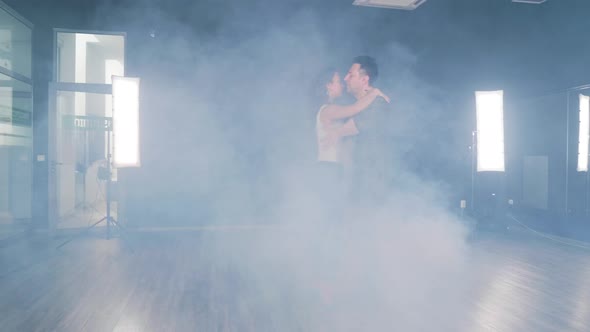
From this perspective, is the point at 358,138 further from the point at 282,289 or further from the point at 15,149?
the point at 15,149

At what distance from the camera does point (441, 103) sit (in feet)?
17.2

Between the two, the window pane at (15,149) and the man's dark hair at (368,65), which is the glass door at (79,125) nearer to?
the window pane at (15,149)

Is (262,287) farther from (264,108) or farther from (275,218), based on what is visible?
(264,108)

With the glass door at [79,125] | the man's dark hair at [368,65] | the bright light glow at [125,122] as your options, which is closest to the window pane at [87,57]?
the glass door at [79,125]

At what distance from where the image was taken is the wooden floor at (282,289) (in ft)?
6.46

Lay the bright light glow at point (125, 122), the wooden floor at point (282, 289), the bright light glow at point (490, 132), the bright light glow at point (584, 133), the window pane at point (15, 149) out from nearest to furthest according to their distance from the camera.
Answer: the wooden floor at point (282, 289) < the bright light glow at point (125, 122) < the bright light glow at point (584, 133) < the bright light glow at point (490, 132) < the window pane at point (15, 149)

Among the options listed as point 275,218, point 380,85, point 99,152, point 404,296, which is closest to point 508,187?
point 380,85

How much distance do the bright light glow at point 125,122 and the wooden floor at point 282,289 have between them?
0.84m

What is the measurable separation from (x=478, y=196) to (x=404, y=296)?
9.63 feet

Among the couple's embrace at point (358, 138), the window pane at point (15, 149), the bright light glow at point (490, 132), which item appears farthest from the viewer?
the window pane at point (15, 149)

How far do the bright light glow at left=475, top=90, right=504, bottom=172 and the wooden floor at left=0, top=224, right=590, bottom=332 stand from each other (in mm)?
1010

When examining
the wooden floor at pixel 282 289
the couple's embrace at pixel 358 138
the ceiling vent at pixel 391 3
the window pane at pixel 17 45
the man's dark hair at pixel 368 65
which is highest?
the ceiling vent at pixel 391 3

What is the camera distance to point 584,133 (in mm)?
4262

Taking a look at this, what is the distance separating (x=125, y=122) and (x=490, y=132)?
12.5ft
